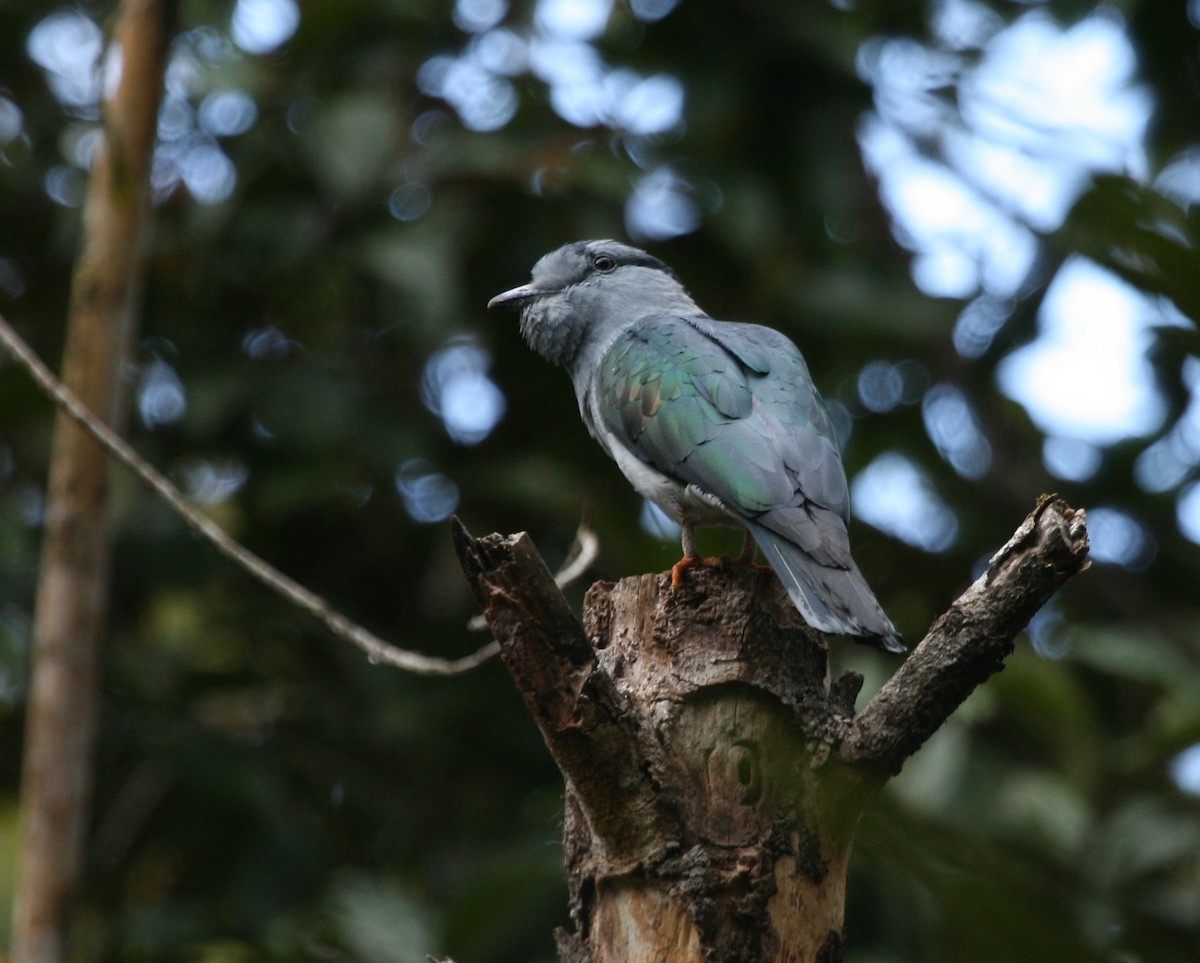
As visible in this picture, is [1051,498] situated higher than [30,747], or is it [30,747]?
[1051,498]

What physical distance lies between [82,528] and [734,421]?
2367 millimetres

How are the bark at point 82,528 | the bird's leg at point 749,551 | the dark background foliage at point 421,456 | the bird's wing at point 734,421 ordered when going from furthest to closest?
the dark background foliage at point 421,456
the bark at point 82,528
the bird's leg at point 749,551
the bird's wing at point 734,421

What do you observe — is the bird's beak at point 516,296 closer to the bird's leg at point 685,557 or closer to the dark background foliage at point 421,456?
the dark background foliage at point 421,456

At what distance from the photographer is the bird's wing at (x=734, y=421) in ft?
10.4

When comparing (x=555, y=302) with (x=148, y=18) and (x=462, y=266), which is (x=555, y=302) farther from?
(x=148, y=18)

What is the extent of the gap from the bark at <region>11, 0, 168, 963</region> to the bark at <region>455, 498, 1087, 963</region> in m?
2.49

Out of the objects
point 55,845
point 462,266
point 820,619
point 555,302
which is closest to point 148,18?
point 462,266

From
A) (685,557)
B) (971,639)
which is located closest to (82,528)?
(685,557)

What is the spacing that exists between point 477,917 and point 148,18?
3.39 metres

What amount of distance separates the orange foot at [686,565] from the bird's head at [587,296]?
122 cm

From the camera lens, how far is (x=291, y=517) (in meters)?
5.89

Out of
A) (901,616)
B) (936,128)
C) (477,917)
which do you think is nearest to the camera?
(477,917)

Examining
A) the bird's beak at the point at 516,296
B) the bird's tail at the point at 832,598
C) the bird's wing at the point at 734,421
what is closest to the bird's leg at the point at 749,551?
the bird's wing at the point at 734,421

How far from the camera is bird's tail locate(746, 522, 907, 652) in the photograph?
2670 mm
